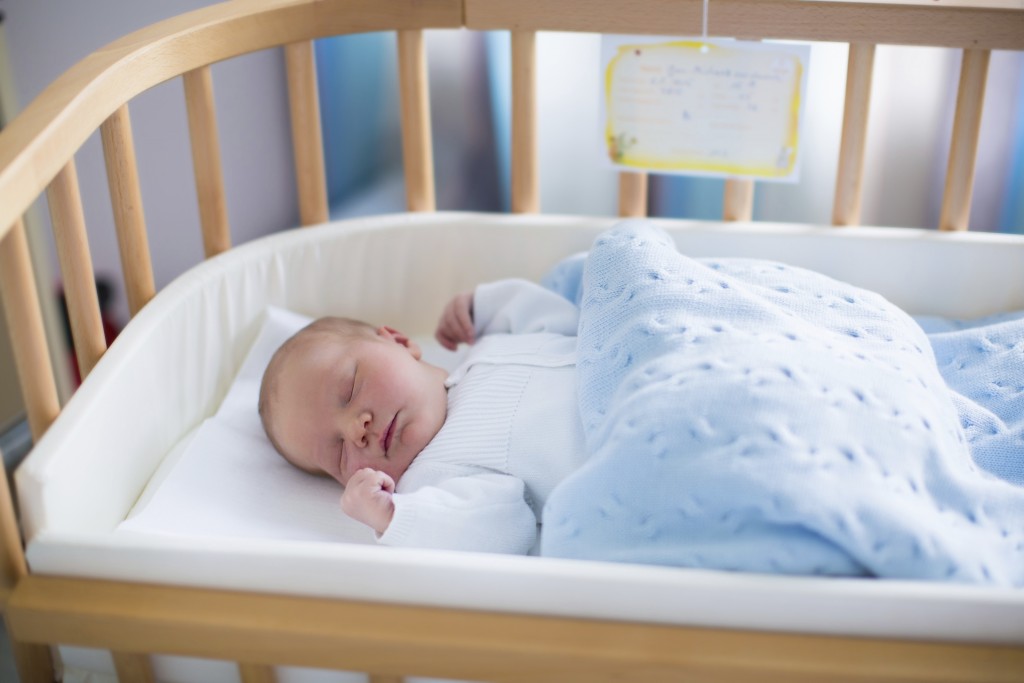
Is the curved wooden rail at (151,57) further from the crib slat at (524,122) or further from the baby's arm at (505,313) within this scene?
the baby's arm at (505,313)

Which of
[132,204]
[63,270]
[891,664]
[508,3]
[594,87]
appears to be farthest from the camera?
[594,87]

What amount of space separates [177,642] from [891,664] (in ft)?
1.55

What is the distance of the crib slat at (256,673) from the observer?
27.8 inches

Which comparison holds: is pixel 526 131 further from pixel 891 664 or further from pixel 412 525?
pixel 891 664

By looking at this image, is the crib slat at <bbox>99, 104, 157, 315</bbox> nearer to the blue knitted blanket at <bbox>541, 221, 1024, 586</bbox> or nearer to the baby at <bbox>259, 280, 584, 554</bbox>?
the baby at <bbox>259, 280, 584, 554</bbox>

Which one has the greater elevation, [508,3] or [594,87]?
[508,3]

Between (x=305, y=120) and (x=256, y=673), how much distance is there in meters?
0.70

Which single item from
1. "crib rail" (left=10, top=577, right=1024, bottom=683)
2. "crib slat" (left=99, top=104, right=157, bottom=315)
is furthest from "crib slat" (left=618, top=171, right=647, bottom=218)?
"crib rail" (left=10, top=577, right=1024, bottom=683)

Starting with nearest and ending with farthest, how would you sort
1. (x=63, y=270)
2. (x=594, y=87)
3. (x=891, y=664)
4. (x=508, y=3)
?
(x=891, y=664), (x=63, y=270), (x=508, y=3), (x=594, y=87)

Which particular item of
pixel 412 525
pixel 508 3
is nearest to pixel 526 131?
pixel 508 3

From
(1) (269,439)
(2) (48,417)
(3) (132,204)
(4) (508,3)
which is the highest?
(4) (508,3)

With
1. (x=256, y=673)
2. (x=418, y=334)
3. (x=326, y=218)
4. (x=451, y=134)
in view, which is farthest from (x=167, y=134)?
(x=256, y=673)

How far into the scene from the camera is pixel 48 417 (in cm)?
82

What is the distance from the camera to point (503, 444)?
0.97 metres
